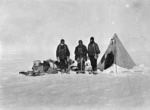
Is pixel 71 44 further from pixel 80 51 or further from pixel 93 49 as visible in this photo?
pixel 93 49

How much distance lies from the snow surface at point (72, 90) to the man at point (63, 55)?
0.44 feet

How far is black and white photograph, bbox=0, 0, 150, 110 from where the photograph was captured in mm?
3535

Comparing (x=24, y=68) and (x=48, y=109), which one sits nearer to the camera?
(x=48, y=109)

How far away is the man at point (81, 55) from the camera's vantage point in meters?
3.71

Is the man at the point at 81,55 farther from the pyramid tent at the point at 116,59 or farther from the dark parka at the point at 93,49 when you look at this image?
the pyramid tent at the point at 116,59

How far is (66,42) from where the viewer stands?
3695 millimetres

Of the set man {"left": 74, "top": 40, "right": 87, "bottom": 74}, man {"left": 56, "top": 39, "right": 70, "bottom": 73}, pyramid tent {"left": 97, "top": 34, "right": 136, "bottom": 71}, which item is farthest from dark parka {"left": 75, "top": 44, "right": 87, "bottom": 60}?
pyramid tent {"left": 97, "top": 34, "right": 136, "bottom": 71}

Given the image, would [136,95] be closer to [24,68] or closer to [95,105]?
[95,105]

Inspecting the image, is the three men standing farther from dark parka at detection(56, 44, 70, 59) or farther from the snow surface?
the snow surface

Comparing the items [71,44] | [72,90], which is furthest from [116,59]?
[72,90]

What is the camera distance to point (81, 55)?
378cm

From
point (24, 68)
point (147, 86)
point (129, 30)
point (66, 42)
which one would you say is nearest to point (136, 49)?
point (129, 30)

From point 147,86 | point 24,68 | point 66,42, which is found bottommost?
point 147,86

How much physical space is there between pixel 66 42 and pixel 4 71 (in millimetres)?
776
